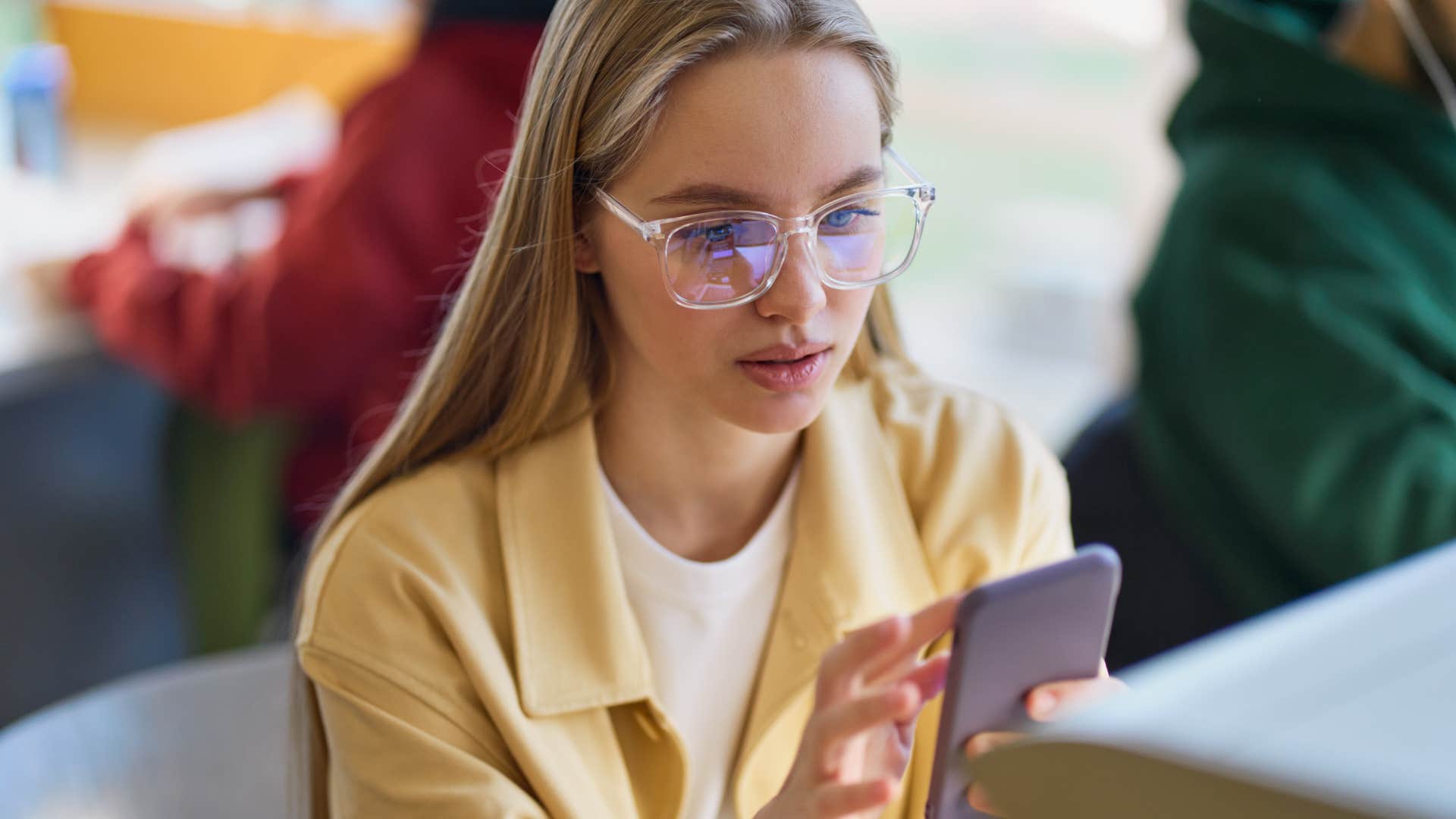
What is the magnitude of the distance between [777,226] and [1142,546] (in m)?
0.85

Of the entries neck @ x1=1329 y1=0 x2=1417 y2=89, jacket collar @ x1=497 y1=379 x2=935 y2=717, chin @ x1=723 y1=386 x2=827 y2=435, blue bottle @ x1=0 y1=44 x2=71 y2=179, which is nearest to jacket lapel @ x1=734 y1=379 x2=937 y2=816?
jacket collar @ x1=497 y1=379 x2=935 y2=717

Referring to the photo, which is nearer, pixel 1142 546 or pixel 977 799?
pixel 977 799

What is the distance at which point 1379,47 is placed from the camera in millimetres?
1391

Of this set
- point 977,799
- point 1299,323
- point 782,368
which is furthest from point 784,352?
point 1299,323

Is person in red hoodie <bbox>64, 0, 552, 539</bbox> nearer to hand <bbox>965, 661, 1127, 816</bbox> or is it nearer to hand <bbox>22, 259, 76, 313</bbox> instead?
hand <bbox>22, 259, 76, 313</bbox>

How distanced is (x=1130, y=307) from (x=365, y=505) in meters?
0.90

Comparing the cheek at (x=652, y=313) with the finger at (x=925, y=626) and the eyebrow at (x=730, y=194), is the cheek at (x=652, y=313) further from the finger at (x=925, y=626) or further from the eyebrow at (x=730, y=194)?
the finger at (x=925, y=626)

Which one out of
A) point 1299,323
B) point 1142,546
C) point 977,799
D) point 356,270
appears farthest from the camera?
point 356,270

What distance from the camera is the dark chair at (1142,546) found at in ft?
4.50

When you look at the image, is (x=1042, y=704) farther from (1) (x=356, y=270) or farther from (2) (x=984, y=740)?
(1) (x=356, y=270)

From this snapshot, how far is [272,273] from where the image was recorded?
1.64 meters

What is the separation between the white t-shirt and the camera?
83 centimetres

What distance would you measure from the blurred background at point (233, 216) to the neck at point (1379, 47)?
0.21 meters

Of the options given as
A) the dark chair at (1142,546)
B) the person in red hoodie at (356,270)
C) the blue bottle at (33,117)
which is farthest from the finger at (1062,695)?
the blue bottle at (33,117)
